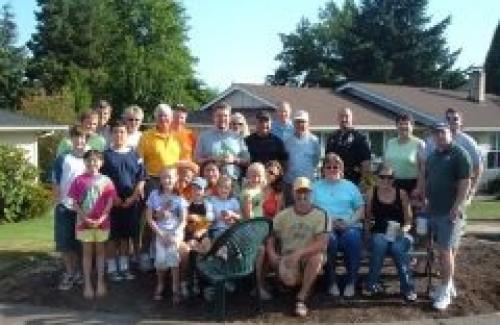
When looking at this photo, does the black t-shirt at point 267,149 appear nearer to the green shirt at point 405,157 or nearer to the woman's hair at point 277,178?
the woman's hair at point 277,178

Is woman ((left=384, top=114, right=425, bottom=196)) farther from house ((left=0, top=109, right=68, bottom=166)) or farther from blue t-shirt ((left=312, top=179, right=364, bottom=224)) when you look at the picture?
house ((left=0, top=109, right=68, bottom=166))

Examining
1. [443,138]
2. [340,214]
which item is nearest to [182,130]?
[340,214]

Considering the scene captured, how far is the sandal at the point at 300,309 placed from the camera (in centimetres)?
930

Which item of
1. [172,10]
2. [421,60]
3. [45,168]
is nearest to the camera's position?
[45,168]

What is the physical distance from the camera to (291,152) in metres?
10.9

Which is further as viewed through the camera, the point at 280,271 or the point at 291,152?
the point at 291,152

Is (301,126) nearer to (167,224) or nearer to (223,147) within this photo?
(223,147)

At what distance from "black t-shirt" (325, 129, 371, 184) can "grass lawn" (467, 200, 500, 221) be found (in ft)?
43.7

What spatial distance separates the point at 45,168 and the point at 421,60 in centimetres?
4146

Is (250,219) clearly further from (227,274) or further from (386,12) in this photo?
(386,12)

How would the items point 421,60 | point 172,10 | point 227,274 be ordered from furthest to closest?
point 172,10 < point 421,60 < point 227,274

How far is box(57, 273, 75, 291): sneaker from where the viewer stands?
10.2 meters

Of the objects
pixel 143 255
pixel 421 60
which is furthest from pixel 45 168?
pixel 421 60

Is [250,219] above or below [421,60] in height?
below
